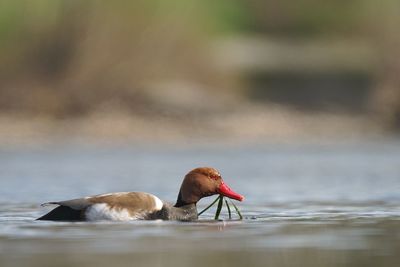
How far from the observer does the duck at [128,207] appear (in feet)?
42.2

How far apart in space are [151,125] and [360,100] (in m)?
4.33

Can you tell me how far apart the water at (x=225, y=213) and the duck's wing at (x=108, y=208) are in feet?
0.50

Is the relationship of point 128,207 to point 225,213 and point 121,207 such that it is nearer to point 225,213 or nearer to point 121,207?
point 121,207

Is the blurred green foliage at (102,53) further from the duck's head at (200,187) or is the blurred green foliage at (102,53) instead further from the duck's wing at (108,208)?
the duck's wing at (108,208)

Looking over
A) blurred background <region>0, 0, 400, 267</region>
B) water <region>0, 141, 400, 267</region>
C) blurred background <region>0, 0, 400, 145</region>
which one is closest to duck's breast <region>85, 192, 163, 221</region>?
water <region>0, 141, 400, 267</region>

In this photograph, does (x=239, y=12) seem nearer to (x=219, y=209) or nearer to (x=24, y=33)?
(x=24, y=33)

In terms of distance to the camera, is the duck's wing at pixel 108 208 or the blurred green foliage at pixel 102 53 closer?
the duck's wing at pixel 108 208

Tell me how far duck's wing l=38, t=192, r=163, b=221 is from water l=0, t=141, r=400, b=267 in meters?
0.15

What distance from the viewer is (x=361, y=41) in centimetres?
2923

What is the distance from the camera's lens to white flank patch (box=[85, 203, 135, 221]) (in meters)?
12.8

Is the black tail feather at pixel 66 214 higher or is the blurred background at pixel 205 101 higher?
the blurred background at pixel 205 101

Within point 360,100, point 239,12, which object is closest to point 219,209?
point 360,100

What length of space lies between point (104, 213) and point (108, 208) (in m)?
0.05

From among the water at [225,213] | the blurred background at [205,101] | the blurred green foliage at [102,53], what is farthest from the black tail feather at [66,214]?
the blurred green foliage at [102,53]
